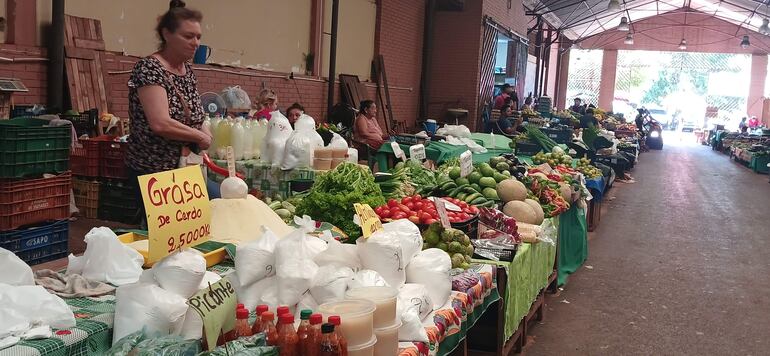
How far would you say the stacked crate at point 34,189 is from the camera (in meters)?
3.85

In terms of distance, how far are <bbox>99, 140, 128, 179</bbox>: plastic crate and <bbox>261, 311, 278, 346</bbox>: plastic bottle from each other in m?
4.87

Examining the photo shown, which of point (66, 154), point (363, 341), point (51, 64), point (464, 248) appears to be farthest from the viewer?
point (51, 64)

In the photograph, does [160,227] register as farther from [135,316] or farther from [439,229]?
[439,229]

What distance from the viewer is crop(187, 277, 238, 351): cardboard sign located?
68.9 inches

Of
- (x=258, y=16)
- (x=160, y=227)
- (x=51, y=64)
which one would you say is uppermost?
(x=258, y=16)

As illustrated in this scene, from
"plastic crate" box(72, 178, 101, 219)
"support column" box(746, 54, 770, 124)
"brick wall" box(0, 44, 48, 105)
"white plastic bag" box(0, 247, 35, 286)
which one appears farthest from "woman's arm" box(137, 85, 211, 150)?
"support column" box(746, 54, 770, 124)

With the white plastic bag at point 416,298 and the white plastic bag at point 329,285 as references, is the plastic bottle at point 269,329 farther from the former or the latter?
the white plastic bag at point 416,298

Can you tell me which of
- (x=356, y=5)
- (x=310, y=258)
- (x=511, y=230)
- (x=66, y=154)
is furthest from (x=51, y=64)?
(x=356, y=5)

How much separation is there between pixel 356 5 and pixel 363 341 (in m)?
11.8

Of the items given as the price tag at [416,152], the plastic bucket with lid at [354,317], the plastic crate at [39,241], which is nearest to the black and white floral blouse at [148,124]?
the plastic crate at [39,241]

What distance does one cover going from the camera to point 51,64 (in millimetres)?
6645

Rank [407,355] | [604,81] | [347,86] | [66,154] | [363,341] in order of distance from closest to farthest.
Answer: [363,341] → [407,355] → [66,154] → [347,86] → [604,81]

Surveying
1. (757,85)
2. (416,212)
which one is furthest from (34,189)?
(757,85)

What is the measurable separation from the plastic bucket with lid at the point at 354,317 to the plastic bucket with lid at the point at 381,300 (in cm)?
8
